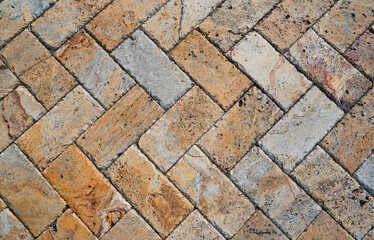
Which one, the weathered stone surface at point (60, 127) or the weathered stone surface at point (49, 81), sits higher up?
the weathered stone surface at point (49, 81)

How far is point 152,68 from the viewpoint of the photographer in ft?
10.4

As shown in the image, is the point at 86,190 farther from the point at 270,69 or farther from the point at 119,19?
the point at 270,69

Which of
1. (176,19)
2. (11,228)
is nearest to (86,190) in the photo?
(11,228)

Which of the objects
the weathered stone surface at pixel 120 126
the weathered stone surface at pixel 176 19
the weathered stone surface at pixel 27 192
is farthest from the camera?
the weathered stone surface at pixel 176 19

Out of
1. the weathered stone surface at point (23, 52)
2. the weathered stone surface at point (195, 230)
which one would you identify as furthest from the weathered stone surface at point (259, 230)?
the weathered stone surface at point (23, 52)

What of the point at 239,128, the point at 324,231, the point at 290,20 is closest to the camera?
the point at 324,231

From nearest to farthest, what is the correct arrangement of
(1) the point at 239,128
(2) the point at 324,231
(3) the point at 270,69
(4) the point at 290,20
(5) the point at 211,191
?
(2) the point at 324,231
(5) the point at 211,191
(1) the point at 239,128
(3) the point at 270,69
(4) the point at 290,20

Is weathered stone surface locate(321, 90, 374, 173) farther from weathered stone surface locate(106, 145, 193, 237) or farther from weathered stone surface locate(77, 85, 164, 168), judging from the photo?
weathered stone surface locate(77, 85, 164, 168)

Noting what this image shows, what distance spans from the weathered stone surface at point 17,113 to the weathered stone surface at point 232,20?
158cm

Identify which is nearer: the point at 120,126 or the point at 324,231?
the point at 324,231

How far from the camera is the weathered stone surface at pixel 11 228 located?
2.90 meters

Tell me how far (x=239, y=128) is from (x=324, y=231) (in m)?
1.00

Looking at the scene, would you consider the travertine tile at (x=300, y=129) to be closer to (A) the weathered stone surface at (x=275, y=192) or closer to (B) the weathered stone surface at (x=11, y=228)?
(A) the weathered stone surface at (x=275, y=192)

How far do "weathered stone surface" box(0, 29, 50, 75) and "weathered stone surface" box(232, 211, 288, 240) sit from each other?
2.18 m
